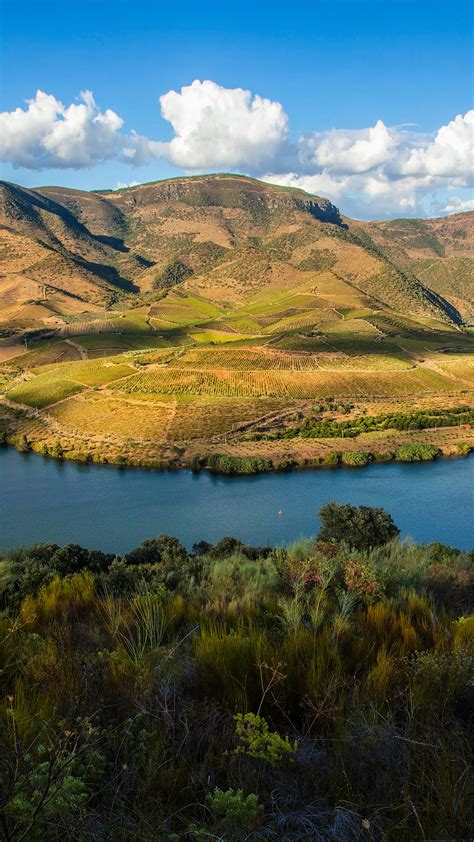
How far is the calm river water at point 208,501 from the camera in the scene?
37.3m

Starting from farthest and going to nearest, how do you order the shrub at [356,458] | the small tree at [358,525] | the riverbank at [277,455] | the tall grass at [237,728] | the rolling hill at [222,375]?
the rolling hill at [222,375] → the shrub at [356,458] → the riverbank at [277,455] → the small tree at [358,525] → the tall grass at [237,728]

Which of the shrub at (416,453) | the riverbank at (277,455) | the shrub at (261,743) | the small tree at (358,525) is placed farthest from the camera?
the shrub at (416,453)

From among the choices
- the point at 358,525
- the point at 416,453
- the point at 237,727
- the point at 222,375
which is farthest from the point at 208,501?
the point at 237,727

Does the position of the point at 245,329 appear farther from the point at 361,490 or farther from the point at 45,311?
the point at 361,490

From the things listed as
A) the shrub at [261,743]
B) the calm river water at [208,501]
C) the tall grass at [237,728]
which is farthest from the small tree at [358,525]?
the shrub at [261,743]

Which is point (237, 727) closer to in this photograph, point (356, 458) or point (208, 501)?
point (208, 501)

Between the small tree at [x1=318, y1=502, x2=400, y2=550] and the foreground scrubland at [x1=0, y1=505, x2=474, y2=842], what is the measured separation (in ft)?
72.0

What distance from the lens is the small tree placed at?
25.8 m

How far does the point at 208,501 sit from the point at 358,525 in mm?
19750

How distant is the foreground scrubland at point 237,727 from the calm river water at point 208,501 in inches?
1236

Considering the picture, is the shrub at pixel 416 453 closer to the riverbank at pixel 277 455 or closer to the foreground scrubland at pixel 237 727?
the riverbank at pixel 277 455

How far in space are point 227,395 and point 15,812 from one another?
235 feet

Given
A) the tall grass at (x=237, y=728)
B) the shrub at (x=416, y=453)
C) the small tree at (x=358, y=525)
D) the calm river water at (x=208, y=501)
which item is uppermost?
the tall grass at (x=237, y=728)

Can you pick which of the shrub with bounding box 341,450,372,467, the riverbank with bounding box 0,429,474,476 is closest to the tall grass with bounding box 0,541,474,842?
the riverbank with bounding box 0,429,474,476
